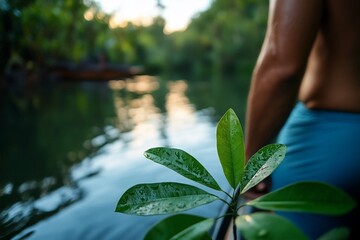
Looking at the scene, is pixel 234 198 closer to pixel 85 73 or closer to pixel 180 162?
pixel 180 162

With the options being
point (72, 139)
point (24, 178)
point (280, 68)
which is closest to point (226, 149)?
point (280, 68)

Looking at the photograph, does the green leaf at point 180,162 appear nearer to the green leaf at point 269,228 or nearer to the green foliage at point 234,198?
the green foliage at point 234,198

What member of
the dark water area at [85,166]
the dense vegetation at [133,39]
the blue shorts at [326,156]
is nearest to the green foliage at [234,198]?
the blue shorts at [326,156]

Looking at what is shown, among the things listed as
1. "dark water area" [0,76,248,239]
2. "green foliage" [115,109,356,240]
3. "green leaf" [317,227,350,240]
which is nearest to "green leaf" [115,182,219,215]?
"green foliage" [115,109,356,240]

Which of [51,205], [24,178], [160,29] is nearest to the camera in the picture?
[51,205]

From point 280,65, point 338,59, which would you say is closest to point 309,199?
point 280,65

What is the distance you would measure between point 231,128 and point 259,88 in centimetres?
48

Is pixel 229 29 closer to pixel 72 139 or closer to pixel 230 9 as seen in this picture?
pixel 230 9

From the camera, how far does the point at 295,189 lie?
1.26ft

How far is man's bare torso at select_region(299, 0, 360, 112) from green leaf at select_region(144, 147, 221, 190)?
1.95 feet

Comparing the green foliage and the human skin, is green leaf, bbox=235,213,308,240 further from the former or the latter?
the human skin

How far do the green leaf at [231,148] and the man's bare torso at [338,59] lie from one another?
0.53 metres

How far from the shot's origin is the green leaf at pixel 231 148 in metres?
0.46

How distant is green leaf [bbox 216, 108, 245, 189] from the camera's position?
46 centimetres
